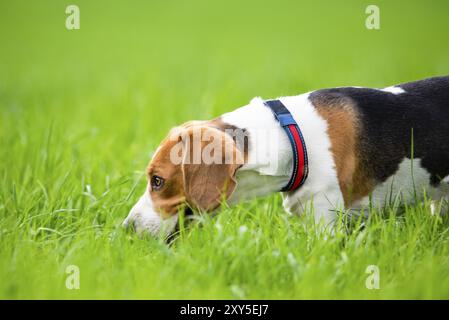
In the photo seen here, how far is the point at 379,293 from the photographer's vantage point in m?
3.26

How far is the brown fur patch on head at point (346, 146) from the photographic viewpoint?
382 cm

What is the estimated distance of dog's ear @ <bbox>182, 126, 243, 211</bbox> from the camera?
3.63m

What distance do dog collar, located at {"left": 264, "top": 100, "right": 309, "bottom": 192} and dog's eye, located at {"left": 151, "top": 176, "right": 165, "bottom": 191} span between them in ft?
2.53

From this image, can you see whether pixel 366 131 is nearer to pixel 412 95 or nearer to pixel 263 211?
pixel 412 95

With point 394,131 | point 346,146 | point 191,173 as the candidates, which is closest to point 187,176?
point 191,173

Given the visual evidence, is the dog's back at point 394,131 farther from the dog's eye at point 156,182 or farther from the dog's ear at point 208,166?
the dog's eye at point 156,182

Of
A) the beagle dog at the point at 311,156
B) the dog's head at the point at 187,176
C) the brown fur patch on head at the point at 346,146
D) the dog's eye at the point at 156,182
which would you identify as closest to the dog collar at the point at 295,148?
the beagle dog at the point at 311,156

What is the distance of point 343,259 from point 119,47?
1151cm

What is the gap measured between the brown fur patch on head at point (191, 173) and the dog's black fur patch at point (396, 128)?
0.76 meters

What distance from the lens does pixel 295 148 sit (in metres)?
3.73

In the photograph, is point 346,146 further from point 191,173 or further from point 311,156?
point 191,173

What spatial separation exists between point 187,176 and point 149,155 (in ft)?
7.48

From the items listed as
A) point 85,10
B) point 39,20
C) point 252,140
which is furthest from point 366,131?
point 85,10

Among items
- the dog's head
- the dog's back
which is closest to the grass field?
the dog's head
